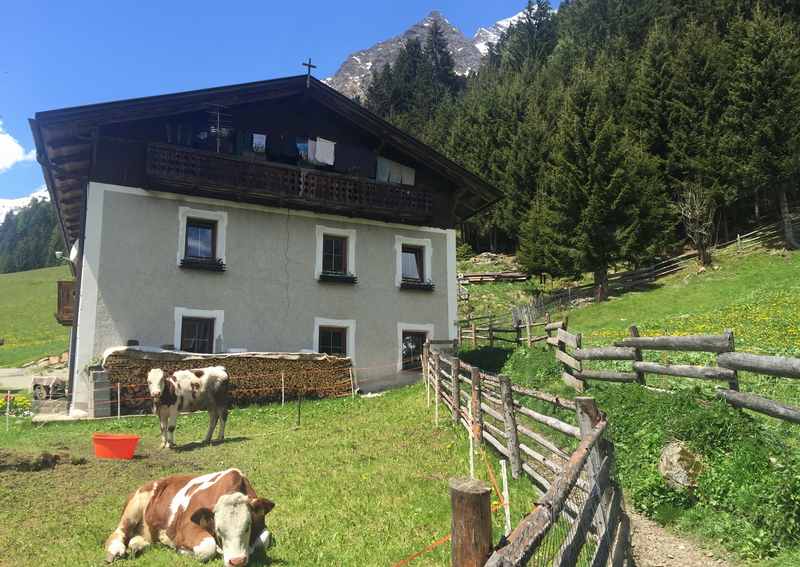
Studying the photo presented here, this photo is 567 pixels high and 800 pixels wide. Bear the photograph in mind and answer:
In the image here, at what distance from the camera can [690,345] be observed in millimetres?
9391

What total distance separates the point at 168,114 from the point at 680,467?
17110 millimetres

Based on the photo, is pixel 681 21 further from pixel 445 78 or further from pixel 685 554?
pixel 685 554

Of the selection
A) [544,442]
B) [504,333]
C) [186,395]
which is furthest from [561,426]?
[504,333]

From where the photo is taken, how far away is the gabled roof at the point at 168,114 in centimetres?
1695

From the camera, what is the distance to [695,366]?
988 cm

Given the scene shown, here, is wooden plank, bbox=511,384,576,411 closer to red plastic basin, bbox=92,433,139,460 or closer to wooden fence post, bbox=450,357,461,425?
wooden fence post, bbox=450,357,461,425

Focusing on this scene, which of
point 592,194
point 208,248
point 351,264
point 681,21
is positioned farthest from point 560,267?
point 681,21

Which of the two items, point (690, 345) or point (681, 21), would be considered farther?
point (681, 21)

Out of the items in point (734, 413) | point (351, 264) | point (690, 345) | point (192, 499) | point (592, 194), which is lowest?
point (192, 499)

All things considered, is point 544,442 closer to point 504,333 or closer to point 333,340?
point 333,340

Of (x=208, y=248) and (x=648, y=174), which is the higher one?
(x=648, y=174)

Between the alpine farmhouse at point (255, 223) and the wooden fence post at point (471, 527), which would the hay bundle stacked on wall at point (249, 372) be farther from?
the wooden fence post at point (471, 527)

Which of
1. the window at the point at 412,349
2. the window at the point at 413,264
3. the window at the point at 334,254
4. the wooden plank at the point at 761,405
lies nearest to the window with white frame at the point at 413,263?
the window at the point at 413,264

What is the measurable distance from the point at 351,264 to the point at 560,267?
1928cm
